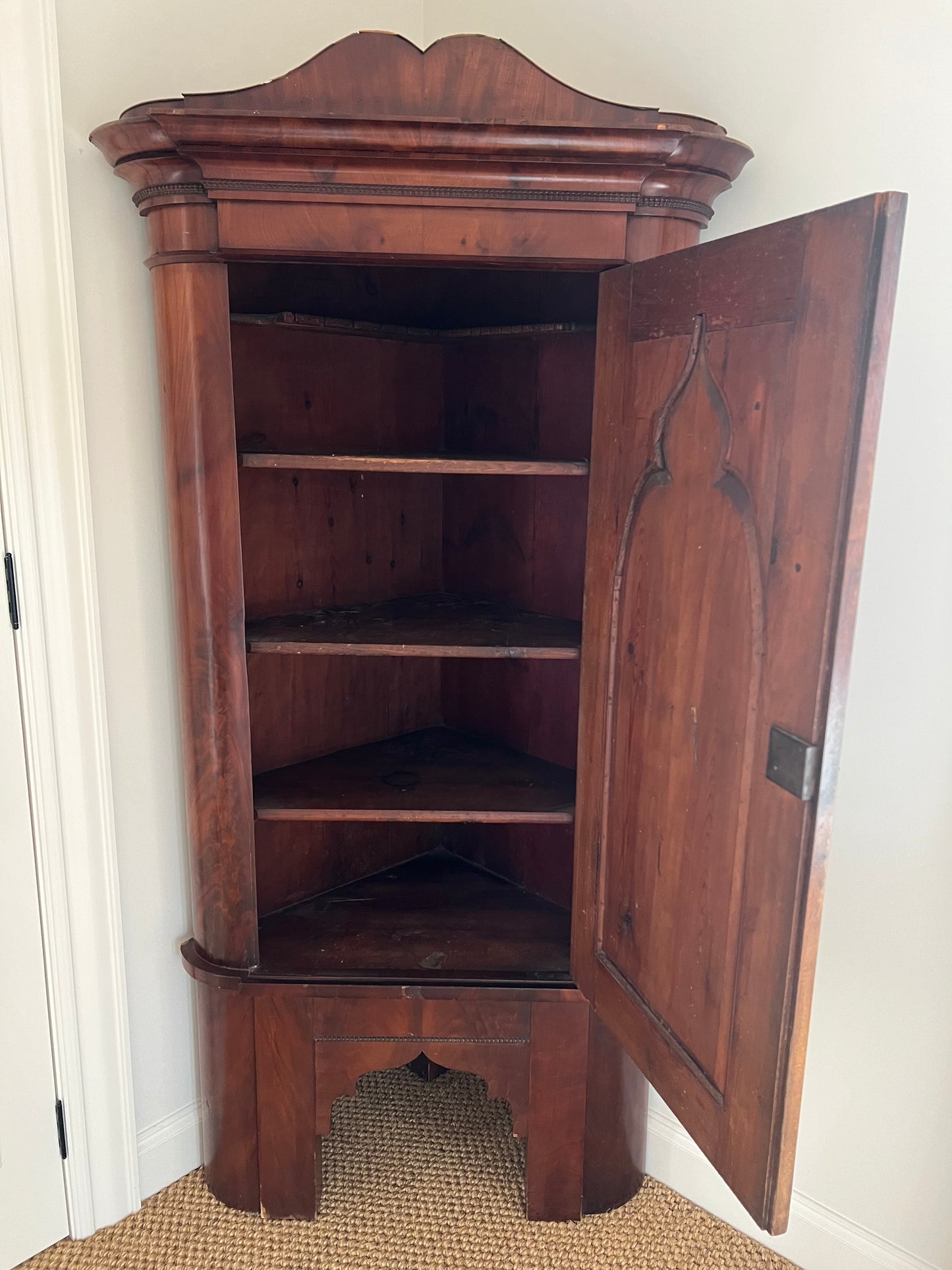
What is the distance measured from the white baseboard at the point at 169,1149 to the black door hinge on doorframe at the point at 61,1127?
0.14m

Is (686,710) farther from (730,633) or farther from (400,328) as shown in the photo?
(400,328)

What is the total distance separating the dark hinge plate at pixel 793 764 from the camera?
91cm

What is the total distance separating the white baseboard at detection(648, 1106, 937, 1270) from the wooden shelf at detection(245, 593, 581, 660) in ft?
3.18

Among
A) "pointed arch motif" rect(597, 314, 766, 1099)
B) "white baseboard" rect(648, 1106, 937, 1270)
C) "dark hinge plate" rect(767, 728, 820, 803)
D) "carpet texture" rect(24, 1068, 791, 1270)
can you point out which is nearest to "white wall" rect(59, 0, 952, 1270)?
"white baseboard" rect(648, 1106, 937, 1270)

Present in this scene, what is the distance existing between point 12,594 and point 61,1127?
3.15ft

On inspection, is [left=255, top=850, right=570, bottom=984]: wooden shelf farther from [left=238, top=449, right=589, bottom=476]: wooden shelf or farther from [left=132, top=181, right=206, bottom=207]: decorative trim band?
[left=132, top=181, right=206, bottom=207]: decorative trim band

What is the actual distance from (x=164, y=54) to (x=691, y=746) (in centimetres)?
136

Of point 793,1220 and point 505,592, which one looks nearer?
point 793,1220

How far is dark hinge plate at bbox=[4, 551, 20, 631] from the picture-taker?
1.41 meters

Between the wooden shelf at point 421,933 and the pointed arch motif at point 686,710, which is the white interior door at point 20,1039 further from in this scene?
the pointed arch motif at point 686,710

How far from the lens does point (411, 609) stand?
1798mm

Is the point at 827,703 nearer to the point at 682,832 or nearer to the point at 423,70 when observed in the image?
the point at 682,832

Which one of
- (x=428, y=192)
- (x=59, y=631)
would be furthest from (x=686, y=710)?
(x=59, y=631)

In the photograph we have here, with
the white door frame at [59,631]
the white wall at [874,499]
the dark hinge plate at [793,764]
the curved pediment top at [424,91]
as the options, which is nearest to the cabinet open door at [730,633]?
the dark hinge plate at [793,764]
